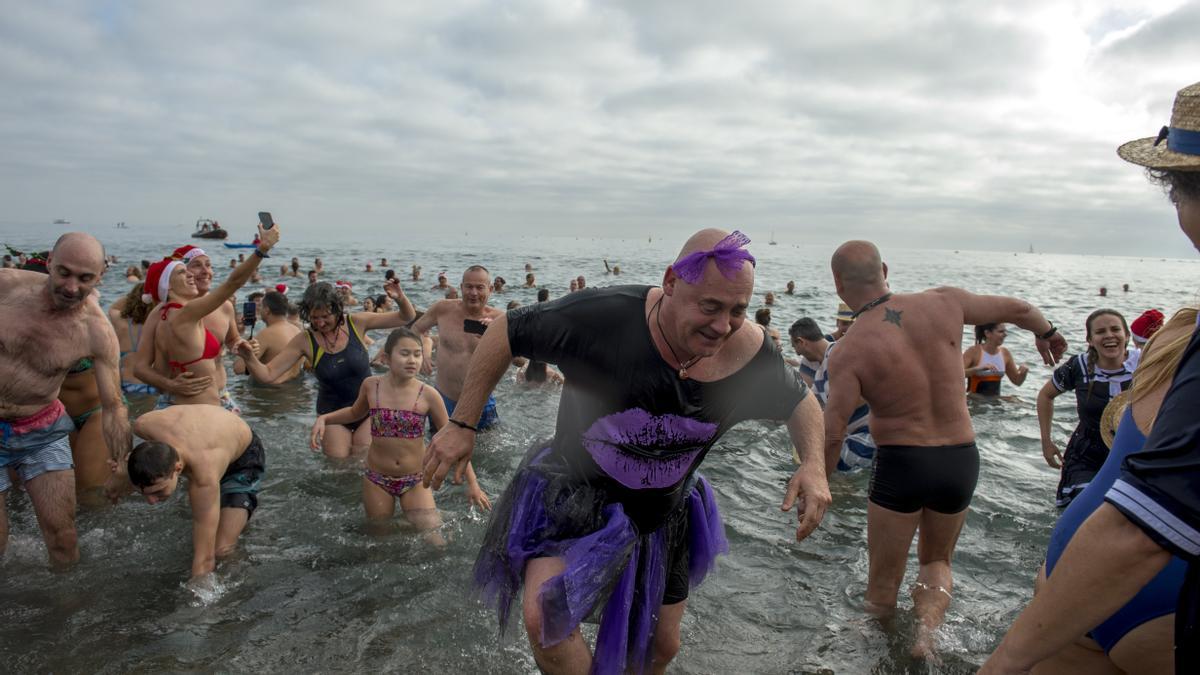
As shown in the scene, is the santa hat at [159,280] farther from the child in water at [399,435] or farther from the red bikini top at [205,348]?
the child in water at [399,435]

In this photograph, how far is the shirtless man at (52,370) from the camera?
13.5 feet

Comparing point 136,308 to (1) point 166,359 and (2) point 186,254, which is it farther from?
(1) point 166,359

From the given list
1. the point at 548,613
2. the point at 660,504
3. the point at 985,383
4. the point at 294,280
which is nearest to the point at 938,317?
the point at 660,504

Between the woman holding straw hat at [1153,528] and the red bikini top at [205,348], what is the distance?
5.85 metres

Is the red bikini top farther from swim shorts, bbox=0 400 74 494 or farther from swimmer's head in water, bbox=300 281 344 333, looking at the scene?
swim shorts, bbox=0 400 74 494

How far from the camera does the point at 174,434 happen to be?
13.8 ft

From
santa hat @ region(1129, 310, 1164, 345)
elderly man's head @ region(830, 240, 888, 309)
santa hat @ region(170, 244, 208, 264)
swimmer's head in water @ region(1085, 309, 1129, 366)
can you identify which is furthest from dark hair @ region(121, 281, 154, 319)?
santa hat @ region(1129, 310, 1164, 345)

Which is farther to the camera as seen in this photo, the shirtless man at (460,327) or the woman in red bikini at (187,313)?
the shirtless man at (460,327)

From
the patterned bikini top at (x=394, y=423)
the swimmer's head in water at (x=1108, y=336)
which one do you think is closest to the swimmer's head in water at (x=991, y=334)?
the swimmer's head in water at (x=1108, y=336)

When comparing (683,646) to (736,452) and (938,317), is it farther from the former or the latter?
(736,452)

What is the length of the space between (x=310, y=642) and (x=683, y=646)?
2151 mm

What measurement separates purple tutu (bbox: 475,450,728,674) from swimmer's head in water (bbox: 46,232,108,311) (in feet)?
9.69

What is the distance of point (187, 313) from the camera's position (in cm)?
535

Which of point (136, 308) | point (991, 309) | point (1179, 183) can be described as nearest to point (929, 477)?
point (991, 309)
